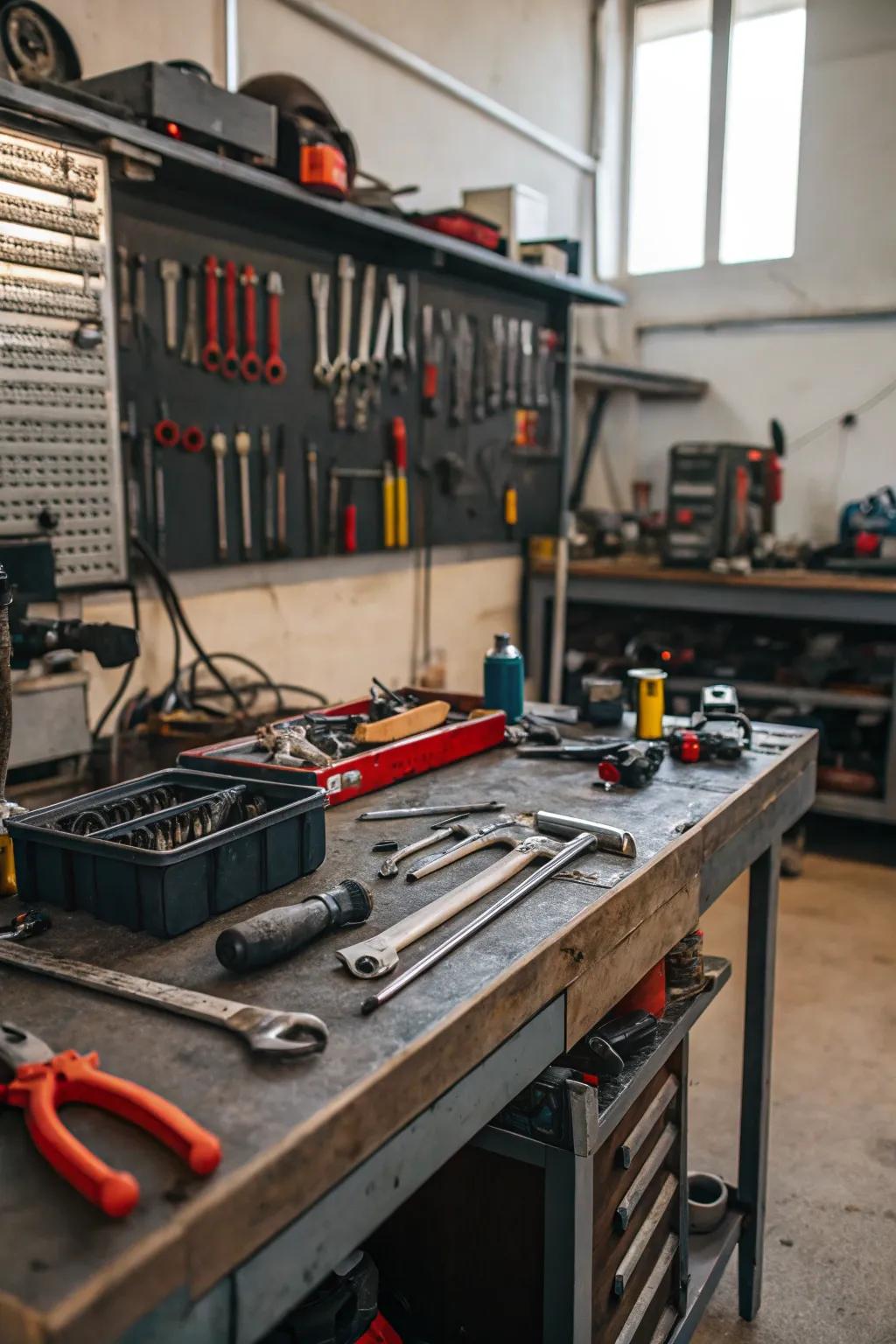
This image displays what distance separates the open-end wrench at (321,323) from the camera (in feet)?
8.25

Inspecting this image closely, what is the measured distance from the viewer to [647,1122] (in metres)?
1.23

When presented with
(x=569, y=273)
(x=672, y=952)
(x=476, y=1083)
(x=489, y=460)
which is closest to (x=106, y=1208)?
(x=476, y=1083)

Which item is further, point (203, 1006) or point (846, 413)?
point (846, 413)

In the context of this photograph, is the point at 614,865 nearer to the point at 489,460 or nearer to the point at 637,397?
the point at 489,460

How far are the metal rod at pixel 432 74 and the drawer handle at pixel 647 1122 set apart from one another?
105 inches

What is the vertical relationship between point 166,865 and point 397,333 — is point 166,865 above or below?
below

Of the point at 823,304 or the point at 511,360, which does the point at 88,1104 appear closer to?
the point at 511,360

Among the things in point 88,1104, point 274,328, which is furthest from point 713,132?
point 88,1104

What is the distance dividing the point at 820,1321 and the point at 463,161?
3.27m

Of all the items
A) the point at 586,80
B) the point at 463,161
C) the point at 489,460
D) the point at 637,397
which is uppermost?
the point at 586,80

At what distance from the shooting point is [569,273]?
10.8 feet

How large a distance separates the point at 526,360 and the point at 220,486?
1.37m

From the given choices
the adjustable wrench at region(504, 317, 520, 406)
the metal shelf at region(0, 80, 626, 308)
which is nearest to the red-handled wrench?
the metal shelf at region(0, 80, 626, 308)

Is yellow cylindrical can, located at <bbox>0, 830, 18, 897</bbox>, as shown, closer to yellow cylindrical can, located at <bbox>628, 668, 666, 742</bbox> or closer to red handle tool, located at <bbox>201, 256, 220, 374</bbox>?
yellow cylindrical can, located at <bbox>628, 668, 666, 742</bbox>
